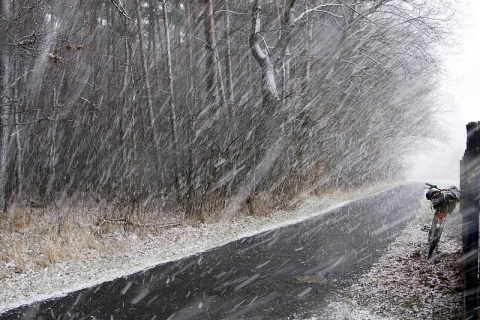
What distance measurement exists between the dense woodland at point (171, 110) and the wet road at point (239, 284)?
434cm

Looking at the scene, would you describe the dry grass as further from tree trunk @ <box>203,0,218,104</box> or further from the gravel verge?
tree trunk @ <box>203,0,218,104</box>

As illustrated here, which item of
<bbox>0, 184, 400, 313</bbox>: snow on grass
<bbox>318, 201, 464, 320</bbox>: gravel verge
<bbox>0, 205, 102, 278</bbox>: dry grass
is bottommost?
<bbox>318, 201, 464, 320</bbox>: gravel verge

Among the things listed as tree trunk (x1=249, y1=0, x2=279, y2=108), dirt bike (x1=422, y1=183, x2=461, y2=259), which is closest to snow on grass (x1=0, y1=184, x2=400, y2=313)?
dirt bike (x1=422, y1=183, x2=461, y2=259)

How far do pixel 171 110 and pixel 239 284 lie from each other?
9.43 meters

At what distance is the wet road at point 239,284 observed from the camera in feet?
18.1

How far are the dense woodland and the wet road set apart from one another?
14.3 ft

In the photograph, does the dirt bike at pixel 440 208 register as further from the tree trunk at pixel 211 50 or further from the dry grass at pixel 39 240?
the tree trunk at pixel 211 50

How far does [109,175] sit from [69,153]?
3397 millimetres

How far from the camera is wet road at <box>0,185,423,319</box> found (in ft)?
18.1

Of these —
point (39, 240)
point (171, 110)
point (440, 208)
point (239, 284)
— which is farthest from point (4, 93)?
point (440, 208)

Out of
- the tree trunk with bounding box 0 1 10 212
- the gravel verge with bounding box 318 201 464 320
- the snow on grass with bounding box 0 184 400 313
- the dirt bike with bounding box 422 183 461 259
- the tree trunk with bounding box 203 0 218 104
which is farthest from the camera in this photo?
the tree trunk with bounding box 203 0 218 104

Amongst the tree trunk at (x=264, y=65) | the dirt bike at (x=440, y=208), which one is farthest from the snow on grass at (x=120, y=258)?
the tree trunk at (x=264, y=65)

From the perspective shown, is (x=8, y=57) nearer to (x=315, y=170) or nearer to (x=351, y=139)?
(x=315, y=170)

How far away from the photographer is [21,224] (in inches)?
440
